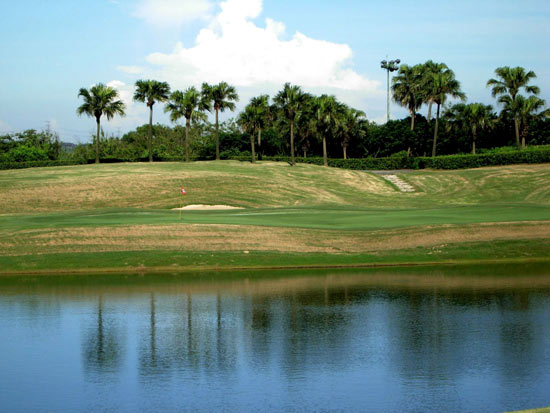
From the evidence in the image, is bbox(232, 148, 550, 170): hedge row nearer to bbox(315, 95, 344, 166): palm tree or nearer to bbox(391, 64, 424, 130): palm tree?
bbox(315, 95, 344, 166): palm tree

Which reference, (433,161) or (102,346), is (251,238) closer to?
(102,346)

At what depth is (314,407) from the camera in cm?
1310

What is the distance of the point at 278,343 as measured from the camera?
18.2m

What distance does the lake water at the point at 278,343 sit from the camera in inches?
544

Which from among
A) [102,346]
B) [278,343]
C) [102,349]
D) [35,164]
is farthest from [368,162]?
[102,349]

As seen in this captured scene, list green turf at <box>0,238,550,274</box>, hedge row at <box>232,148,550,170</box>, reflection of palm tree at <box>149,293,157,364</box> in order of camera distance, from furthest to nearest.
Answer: hedge row at <box>232,148,550,170</box> < green turf at <box>0,238,550,274</box> < reflection of palm tree at <box>149,293,157,364</box>

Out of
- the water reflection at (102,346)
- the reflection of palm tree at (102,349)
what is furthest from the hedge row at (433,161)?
the reflection of palm tree at (102,349)

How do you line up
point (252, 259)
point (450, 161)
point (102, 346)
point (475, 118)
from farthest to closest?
point (475, 118) < point (450, 161) < point (252, 259) < point (102, 346)

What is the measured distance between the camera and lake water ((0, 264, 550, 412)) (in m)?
13.8

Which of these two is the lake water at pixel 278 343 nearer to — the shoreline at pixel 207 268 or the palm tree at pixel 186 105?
the shoreline at pixel 207 268

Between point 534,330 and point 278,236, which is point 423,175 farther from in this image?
point 534,330

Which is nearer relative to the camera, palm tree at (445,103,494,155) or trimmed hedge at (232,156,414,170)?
trimmed hedge at (232,156,414,170)

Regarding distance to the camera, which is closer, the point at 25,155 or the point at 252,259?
the point at 252,259

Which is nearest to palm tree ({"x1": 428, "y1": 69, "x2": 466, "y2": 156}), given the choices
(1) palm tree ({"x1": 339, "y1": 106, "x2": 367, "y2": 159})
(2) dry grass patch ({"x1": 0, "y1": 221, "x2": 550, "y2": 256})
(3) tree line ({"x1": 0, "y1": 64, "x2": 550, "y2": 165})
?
(3) tree line ({"x1": 0, "y1": 64, "x2": 550, "y2": 165})
